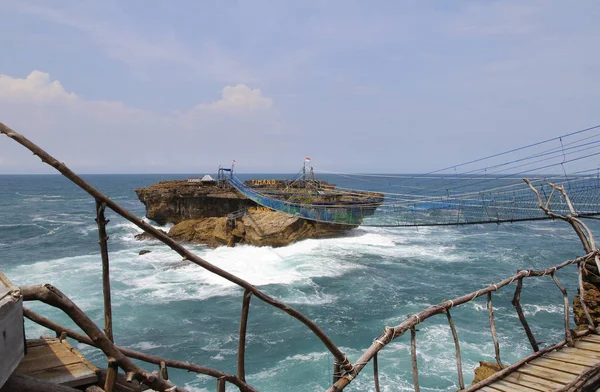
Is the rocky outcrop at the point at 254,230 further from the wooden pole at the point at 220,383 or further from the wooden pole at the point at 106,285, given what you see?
the wooden pole at the point at 106,285

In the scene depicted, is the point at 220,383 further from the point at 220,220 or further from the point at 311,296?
the point at 220,220

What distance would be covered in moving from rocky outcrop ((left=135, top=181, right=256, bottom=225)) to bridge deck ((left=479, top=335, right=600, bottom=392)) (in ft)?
104

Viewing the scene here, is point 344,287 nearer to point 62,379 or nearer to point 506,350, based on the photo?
point 506,350

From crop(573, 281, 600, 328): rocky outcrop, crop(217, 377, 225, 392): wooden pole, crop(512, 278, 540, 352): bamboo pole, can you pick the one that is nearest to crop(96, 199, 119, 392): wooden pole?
crop(217, 377, 225, 392): wooden pole

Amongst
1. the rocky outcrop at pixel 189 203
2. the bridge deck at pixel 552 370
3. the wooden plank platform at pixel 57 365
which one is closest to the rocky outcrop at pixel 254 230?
the rocky outcrop at pixel 189 203

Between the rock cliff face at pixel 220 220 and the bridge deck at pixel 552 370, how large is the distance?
2508cm

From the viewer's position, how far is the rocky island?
3116 centimetres

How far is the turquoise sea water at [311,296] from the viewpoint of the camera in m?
14.1

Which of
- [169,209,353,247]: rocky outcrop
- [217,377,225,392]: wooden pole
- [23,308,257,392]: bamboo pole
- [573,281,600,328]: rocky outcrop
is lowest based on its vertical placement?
[169,209,353,247]: rocky outcrop

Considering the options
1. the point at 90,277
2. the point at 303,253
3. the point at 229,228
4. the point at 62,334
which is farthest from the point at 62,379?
the point at 229,228

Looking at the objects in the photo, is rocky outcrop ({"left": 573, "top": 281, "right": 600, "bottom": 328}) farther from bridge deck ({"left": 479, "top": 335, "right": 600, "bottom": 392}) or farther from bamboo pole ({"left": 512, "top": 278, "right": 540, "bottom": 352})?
bridge deck ({"left": 479, "top": 335, "right": 600, "bottom": 392})

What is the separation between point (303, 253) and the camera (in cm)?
2997

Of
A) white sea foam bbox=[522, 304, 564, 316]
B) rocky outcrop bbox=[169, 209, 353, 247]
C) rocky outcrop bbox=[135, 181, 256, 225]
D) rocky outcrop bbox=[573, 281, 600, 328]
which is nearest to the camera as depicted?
rocky outcrop bbox=[573, 281, 600, 328]

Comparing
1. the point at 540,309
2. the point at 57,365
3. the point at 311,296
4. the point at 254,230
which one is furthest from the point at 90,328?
the point at 254,230
